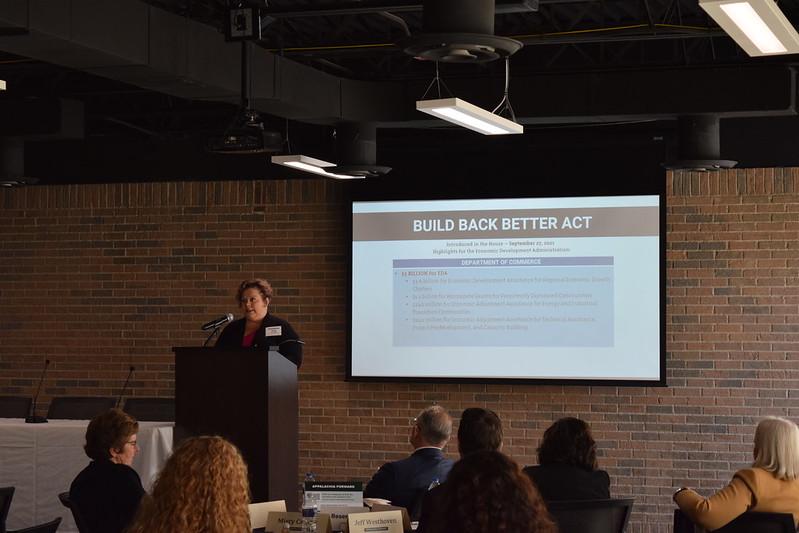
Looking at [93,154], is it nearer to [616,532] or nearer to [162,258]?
[162,258]

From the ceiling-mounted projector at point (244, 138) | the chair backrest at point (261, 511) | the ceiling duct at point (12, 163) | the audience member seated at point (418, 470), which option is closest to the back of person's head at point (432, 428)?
the audience member seated at point (418, 470)

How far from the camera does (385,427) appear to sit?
9938mm

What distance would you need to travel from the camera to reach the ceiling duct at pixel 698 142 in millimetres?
8281

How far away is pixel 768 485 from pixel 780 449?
0.16 meters

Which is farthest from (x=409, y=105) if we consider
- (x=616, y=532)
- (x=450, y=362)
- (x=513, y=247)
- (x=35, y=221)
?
(x=616, y=532)

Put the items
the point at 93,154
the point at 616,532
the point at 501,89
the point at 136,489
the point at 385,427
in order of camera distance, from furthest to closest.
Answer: the point at 93,154, the point at 385,427, the point at 501,89, the point at 136,489, the point at 616,532

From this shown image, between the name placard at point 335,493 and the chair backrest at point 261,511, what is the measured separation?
0.13 meters

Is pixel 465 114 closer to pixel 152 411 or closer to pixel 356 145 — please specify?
pixel 356 145

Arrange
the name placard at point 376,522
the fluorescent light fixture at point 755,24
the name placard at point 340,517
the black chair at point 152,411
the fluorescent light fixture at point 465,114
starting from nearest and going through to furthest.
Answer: the fluorescent light fixture at point 755,24, the name placard at point 376,522, the name placard at point 340,517, the fluorescent light fixture at point 465,114, the black chair at point 152,411

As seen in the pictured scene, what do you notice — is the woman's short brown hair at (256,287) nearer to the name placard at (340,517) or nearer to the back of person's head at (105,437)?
the back of person's head at (105,437)

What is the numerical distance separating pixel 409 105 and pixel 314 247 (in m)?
1.85

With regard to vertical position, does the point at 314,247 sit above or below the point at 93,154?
below

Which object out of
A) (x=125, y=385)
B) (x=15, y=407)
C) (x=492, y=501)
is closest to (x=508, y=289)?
(x=125, y=385)

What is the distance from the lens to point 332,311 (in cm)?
1009
